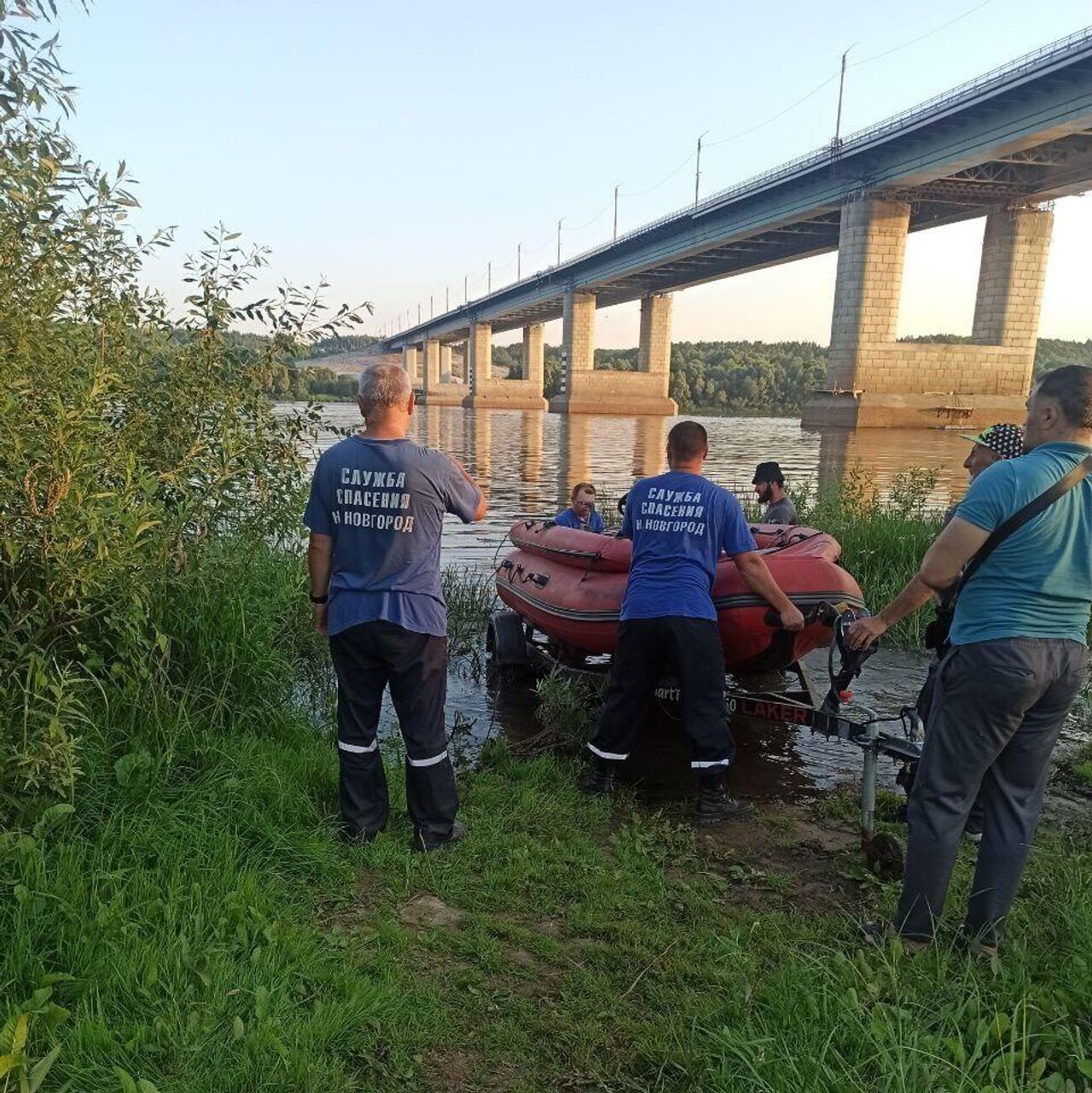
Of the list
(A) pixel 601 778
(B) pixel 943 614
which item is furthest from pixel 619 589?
(B) pixel 943 614

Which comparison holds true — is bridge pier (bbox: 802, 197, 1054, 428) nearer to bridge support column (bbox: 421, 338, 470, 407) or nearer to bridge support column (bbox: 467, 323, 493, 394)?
bridge support column (bbox: 467, 323, 493, 394)

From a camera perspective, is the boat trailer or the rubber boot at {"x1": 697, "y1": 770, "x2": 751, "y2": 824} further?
the rubber boot at {"x1": 697, "y1": 770, "x2": 751, "y2": 824}

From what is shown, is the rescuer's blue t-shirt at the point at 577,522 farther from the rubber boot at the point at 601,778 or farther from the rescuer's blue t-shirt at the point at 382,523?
the rescuer's blue t-shirt at the point at 382,523

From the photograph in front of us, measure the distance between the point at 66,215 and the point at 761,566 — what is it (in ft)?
11.7

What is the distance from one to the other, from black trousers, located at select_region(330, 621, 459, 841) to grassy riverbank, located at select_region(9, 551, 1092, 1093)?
0.50 feet

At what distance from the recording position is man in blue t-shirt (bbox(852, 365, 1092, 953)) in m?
2.50

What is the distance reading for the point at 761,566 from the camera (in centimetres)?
420

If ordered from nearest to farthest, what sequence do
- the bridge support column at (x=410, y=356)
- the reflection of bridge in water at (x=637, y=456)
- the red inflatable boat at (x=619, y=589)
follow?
the red inflatable boat at (x=619, y=589), the reflection of bridge in water at (x=637, y=456), the bridge support column at (x=410, y=356)

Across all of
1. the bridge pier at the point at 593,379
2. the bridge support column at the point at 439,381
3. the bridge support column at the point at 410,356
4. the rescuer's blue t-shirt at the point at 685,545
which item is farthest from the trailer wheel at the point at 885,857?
the bridge support column at the point at 410,356

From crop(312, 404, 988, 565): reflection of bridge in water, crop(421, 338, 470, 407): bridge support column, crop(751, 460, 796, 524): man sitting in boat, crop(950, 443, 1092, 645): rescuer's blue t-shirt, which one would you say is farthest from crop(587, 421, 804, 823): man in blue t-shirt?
crop(421, 338, 470, 407): bridge support column

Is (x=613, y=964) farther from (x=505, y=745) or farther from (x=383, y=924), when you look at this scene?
(x=505, y=745)

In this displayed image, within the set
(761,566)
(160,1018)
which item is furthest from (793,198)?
(160,1018)

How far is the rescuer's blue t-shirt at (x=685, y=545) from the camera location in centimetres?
414

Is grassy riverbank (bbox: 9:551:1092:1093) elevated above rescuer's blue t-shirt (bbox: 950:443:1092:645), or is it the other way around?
rescuer's blue t-shirt (bbox: 950:443:1092:645)
